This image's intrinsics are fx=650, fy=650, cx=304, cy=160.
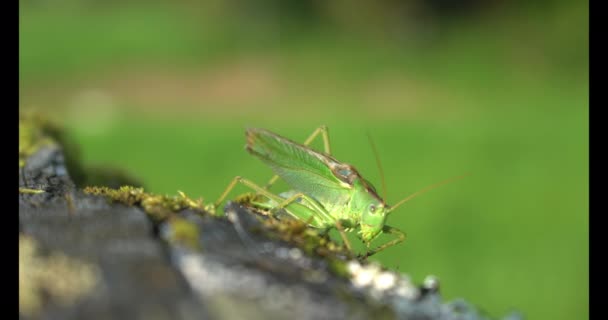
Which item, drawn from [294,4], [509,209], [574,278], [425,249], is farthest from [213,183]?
[294,4]

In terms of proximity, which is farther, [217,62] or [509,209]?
[217,62]

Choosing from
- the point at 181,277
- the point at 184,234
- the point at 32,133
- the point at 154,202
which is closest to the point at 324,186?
the point at 154,202

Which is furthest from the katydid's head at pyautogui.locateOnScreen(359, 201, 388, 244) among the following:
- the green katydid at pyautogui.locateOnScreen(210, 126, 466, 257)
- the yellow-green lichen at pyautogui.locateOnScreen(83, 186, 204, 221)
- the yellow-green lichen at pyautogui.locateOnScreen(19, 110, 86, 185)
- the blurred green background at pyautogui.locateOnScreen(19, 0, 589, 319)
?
the blurred green background at pyautogui.locateOnScreen(19, 0, 589, 319)

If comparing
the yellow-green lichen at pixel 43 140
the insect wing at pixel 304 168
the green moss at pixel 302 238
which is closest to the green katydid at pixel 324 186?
the insect wing at pixel 304 168

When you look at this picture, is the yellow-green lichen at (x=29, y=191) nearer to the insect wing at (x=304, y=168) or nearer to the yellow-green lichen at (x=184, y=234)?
the yellow-green lichen at (x=184, y=234)

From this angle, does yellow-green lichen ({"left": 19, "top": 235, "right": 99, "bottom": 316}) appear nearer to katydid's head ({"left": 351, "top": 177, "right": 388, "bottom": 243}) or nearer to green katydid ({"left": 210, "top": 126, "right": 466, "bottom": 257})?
green katydid ({"left": 210, "top": 126, "right": 466, "bottom": 257})
